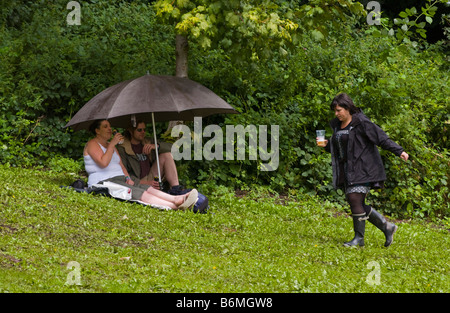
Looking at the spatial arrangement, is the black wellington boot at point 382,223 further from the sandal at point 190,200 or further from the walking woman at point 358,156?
the sandal at point 190,200

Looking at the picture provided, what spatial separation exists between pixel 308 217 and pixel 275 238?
2052 mm

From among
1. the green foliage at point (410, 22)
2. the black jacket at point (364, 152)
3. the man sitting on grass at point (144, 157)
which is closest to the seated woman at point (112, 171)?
the man sitting on grass at point (144, 157)

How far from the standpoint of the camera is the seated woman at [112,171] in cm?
897

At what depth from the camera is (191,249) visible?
6.89m

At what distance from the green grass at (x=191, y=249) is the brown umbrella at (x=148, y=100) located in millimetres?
1100

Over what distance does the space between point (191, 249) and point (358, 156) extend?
2072mm

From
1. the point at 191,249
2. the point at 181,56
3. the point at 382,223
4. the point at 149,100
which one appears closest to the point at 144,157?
the point at 149,100

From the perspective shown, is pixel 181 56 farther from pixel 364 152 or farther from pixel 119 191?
pixel 364 152

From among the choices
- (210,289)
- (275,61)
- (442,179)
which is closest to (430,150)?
(442,179)

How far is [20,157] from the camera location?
36.4 ft

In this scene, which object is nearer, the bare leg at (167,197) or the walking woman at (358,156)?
the walking woman at (358,156)

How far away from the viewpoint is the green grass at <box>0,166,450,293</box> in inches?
215

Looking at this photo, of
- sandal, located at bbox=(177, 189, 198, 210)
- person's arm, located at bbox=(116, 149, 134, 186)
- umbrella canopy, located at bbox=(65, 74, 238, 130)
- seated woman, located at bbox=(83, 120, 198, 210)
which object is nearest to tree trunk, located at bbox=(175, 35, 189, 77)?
umbrella canopy, located at bbox=(65, 74, 238, 130)

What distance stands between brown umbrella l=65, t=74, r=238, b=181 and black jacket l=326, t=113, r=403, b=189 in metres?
2.24
